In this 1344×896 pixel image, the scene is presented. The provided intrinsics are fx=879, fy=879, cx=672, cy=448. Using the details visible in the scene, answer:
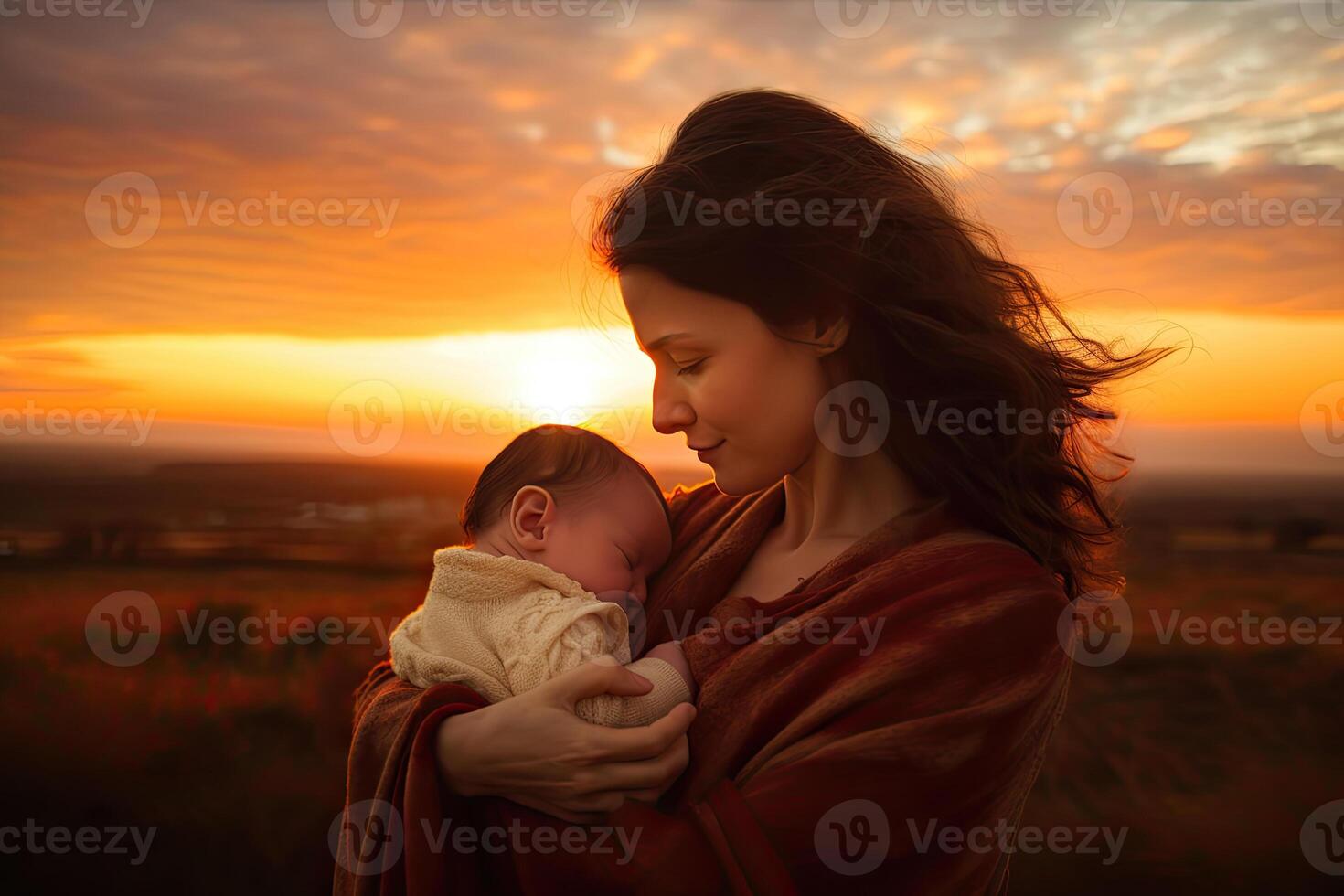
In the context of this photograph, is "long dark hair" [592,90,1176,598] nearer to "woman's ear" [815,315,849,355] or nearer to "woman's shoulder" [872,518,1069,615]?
"woman's ear" [815,315,849,355]

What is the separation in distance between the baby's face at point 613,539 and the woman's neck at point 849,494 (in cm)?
28

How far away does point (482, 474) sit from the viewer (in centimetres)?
169

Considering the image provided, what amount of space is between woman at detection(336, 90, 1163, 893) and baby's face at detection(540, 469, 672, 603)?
0.08m

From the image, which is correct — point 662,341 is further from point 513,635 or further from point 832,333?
point 513,635

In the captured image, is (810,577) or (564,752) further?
(810,577)

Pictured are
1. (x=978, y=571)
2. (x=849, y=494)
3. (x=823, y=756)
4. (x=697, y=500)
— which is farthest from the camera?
(x=697, y=500)

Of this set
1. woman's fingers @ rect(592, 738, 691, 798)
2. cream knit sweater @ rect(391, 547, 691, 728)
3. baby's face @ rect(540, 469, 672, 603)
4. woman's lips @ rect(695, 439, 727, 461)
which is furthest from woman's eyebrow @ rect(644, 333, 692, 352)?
woman's fingers @ rect(592, 738, 691, 798)

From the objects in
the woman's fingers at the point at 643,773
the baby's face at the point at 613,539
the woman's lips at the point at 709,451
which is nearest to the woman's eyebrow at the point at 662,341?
the woman's lips at the point at 709,451

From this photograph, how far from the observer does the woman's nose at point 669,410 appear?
4.83 ft

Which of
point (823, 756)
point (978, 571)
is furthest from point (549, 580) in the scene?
point (978, 571)

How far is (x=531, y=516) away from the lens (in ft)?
5.29

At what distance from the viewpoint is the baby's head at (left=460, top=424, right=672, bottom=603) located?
62.7 inches

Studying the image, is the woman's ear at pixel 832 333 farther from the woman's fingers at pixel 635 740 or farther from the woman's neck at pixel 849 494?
the woman's fingers at pixel 635 740

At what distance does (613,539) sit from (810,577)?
1.22 ft
